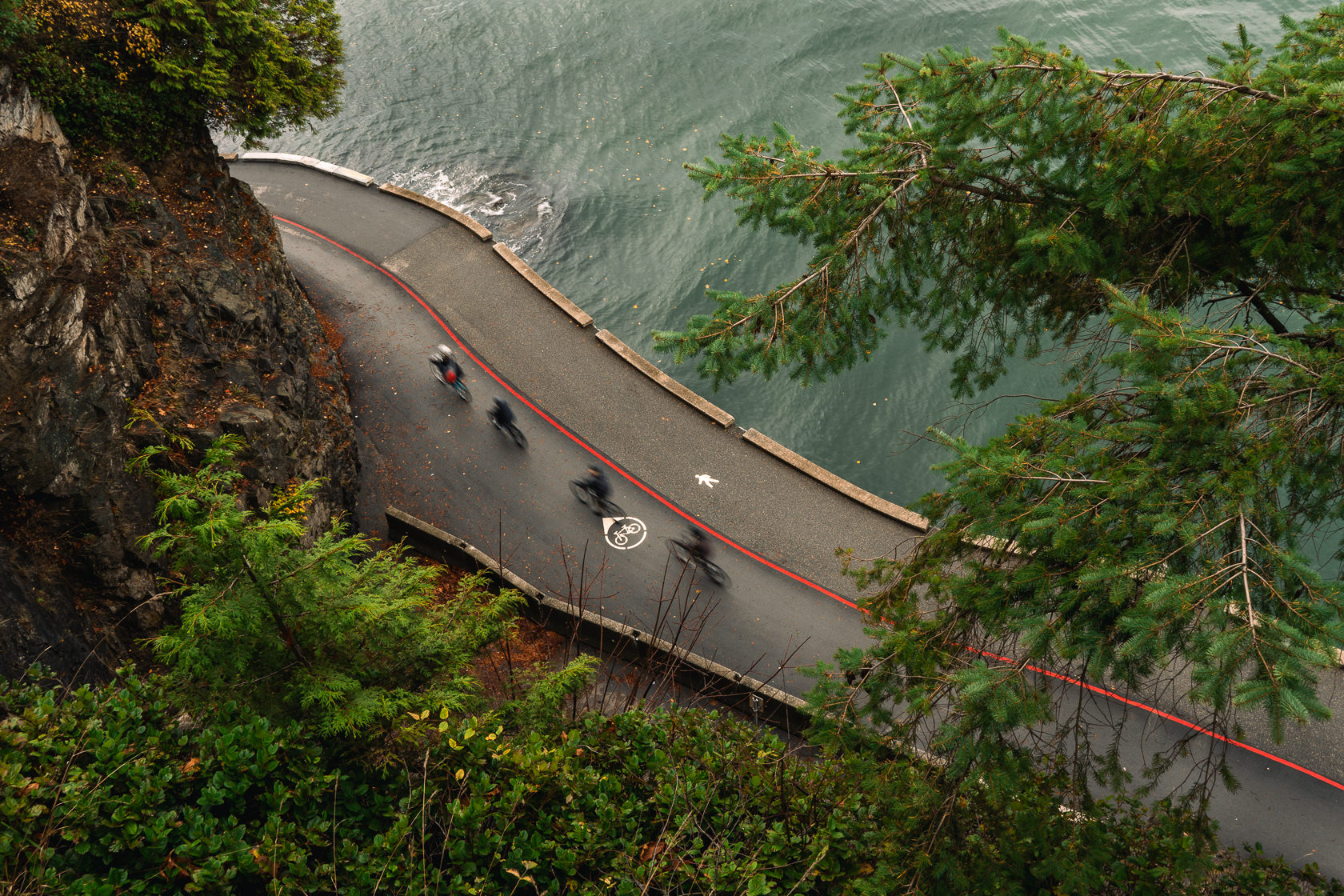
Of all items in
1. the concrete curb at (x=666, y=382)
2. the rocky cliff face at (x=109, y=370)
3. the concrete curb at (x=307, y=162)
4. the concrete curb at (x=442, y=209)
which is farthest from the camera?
the concrete curb at (x=307, y=162)

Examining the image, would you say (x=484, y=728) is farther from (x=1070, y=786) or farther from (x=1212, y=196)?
(x=1212, y=196)

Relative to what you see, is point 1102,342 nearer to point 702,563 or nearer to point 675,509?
point 702,563

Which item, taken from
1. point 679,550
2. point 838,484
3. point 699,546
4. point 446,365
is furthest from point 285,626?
point 838,484

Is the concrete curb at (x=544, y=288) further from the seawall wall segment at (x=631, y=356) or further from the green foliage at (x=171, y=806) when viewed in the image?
the green foliage at (x=171, y=806)

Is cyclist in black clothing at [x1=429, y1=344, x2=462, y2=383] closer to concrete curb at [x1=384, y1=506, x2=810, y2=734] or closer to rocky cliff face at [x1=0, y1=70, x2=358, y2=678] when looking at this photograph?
rocky cliff face at [x1=0, y1=70, x2=358, y2=678]

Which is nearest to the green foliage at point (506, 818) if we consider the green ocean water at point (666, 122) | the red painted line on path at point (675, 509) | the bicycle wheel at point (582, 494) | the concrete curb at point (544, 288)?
the red painted line on path at point (675, 509)

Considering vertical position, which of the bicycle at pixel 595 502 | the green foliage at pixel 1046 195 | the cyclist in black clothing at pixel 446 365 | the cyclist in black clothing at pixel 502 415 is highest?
the green foliage at pixel 1046 195

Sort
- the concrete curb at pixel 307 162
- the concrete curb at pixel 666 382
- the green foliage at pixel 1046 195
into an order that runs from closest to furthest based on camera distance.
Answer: the green foliage at pixel 1046 195, the concrete curb at pixel 666 382, the concrete curb at pixel 307 162
